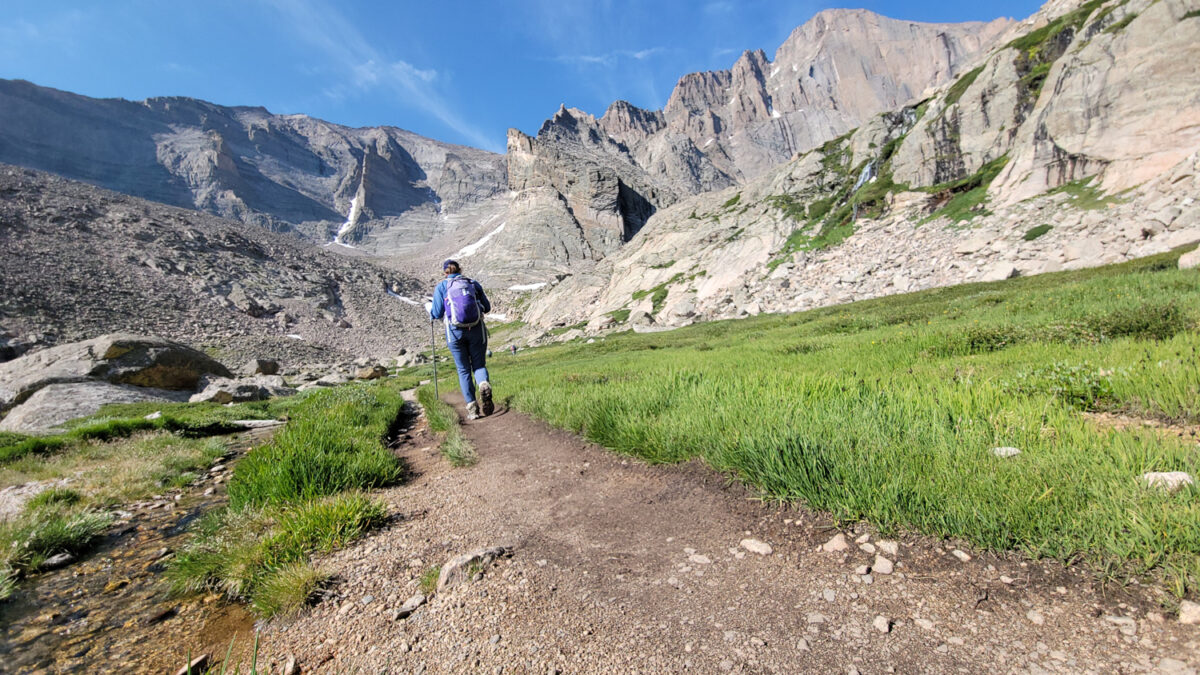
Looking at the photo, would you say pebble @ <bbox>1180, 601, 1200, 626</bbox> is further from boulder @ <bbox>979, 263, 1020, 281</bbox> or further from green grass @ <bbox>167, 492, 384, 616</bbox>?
boulder @ <bbox>979, 263, 1020, 281</bbox>

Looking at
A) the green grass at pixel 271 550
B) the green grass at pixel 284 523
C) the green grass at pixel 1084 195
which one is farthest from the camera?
the green grass at pixel 1084 195

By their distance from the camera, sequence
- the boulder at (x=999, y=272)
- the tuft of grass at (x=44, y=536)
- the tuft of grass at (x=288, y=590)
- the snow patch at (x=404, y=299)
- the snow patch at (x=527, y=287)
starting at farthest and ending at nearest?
the snow patch at (x=527, y=287)
the snow patch at (x=404, y=299)
the boulder at (x=999, y=272)
the tuft of grass at (x=44, y=536)
the tuft of grass at (x=288, y=590)

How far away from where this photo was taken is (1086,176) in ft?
109

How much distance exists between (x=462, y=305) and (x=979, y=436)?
846cm

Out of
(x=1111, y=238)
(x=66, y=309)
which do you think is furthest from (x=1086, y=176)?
(x=66, y=309)

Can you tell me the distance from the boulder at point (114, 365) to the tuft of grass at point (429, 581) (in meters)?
31.3

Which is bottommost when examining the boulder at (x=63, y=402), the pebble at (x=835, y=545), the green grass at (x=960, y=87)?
the pebble at (x=835, y=545)

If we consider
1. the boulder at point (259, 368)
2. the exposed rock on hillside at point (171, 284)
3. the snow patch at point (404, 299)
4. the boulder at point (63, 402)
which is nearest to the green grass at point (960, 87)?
the boulder at point (63, 402)

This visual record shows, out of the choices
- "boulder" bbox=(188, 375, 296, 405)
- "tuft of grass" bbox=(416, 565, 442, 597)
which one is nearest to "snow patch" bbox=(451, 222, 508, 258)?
"boulder" bbox=(188, 375, 296, 405)

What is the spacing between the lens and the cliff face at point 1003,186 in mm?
28688

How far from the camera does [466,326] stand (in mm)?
9773

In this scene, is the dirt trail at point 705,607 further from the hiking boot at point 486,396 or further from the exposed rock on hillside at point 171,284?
the exposed rock on hillside at point 171,284

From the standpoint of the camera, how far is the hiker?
961 cm

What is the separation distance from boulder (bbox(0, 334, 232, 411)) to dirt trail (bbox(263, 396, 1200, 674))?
3138cm
